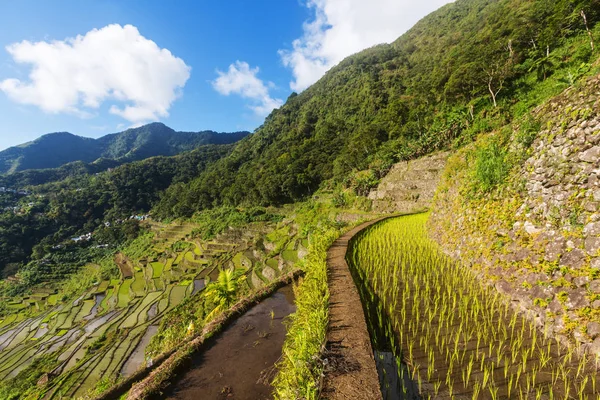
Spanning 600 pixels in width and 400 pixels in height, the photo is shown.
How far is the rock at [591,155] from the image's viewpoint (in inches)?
182

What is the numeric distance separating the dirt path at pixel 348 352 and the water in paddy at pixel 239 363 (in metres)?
1.45

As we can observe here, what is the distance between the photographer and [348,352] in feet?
12.8

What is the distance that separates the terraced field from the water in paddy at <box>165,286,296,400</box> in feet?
34.6

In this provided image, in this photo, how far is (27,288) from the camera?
47906 millimetres

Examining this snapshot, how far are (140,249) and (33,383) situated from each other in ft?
121

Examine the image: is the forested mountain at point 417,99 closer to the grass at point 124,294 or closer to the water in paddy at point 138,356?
the water in paddy at point 138,356

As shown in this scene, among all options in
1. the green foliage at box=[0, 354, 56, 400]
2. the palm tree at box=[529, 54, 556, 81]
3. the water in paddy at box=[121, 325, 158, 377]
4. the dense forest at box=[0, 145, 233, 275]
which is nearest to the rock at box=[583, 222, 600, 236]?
the water in paddy at box=[121, 325, 158, 377]

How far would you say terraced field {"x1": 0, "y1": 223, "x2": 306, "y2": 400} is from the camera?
19.4 metres

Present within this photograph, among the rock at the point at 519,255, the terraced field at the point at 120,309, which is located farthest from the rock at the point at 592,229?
the terraced field at the point at 120,309

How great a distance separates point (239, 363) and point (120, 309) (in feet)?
114

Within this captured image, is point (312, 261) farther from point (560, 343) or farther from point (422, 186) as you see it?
point (422, 186)

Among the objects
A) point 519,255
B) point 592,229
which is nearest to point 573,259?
point 592,229

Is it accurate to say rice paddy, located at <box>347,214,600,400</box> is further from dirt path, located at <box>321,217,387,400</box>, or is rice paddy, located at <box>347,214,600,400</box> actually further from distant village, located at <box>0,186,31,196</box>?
distant village, located at <box>0,186,31,196</box>

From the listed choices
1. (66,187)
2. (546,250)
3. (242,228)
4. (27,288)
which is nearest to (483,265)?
Answer: (546,250)
